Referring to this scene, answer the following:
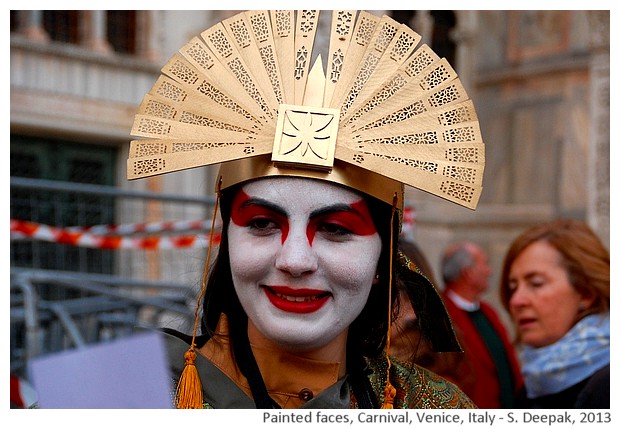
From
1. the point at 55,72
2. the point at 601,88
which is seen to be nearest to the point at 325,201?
the point at 601,88

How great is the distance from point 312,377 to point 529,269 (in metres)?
1.68

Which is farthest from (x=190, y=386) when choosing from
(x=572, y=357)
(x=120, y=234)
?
(x=120, y=234)

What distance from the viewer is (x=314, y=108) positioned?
88.3 inches

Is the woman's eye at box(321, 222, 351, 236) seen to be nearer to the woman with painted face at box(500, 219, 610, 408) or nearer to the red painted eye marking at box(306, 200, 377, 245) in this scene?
the red painted eye marking at box(306, 200, 377, 245)

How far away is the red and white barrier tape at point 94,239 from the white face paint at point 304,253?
346cm

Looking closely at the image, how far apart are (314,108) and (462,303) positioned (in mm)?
3120

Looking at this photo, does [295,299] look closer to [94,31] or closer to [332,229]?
[332,229]

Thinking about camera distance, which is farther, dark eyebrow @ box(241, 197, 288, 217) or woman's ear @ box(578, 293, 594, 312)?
woman's ear @ box(578, 293, 594, 312)

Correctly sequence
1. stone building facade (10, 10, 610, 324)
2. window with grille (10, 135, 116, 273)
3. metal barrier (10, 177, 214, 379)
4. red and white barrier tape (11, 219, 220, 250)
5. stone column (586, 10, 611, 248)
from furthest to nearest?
stone building facade (10, 10, 610, 324)
stone column (586, 10, 611, 248)
window with grille (10, 135, 116, 273)
red and white barrier tape (11, 219, 220, 250)
metal barrier (10, 177, 214, 379)

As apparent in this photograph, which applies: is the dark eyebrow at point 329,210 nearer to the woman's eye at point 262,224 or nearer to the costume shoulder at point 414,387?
the woman's eye at point 262,224

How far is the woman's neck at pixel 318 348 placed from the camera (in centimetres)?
230

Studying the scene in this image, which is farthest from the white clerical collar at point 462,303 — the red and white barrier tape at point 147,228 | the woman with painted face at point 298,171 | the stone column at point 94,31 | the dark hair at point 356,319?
the stone column at point 94,31

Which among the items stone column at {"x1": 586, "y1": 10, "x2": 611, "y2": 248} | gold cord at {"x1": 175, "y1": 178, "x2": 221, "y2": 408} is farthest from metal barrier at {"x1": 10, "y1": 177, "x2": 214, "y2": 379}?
stone column at {"x1": 586, "y1": 10, "x2": 611, "y2": 248}

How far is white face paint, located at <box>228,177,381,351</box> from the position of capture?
85.8 inches
